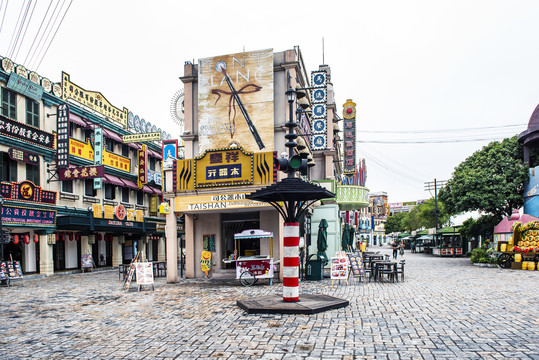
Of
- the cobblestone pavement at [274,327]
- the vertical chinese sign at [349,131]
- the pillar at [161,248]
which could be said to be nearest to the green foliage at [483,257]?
the vertical chinese sign at [349,131]

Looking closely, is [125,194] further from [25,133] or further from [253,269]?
[253,269]

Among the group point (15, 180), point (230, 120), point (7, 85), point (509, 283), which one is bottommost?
point (509, 283)

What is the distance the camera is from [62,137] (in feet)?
80.2

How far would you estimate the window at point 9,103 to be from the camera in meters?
22.4

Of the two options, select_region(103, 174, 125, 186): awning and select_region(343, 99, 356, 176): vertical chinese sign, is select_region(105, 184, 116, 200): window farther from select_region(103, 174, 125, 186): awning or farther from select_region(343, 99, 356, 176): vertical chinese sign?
select_region(343, 99, 356, 176): vertical chinese sign

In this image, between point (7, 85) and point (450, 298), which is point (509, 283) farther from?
point (7, 85)

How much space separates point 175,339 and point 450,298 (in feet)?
26.9

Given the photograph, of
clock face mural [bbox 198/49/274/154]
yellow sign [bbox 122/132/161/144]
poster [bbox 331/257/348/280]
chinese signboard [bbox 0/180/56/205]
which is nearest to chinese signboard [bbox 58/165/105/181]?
chinese signboard [bbox 0/180/56/205]

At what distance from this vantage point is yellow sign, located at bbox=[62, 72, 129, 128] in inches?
1064

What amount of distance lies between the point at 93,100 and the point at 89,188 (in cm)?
592

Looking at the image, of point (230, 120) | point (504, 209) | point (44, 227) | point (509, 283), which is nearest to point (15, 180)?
point (44, 227)

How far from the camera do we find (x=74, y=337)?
8383mm

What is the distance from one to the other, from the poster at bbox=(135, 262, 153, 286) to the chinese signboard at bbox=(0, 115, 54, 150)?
11.4 metres

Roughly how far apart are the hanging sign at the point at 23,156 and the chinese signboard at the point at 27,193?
45.3 inches
